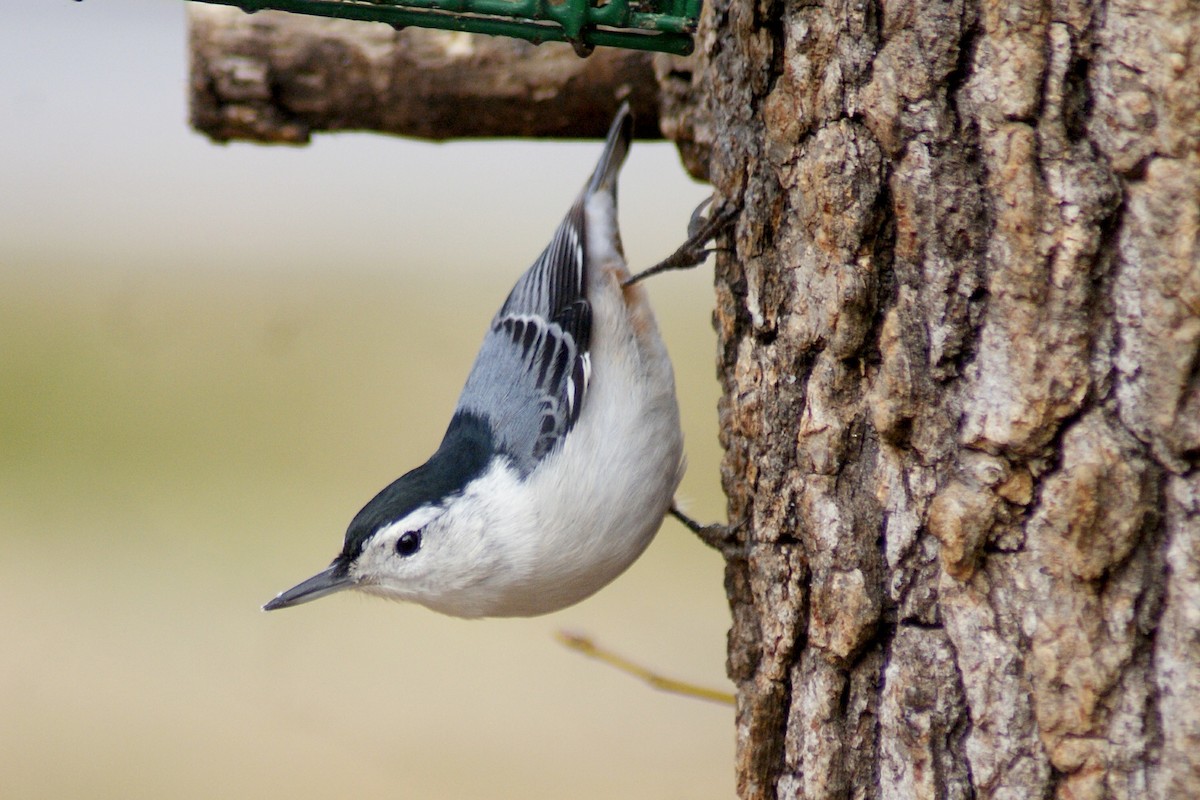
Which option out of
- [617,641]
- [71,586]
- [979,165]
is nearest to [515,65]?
[979,165]

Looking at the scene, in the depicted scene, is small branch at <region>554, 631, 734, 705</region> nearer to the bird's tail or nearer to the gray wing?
Answer: the gray wing

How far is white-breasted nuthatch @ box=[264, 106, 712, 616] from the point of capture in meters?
1.97

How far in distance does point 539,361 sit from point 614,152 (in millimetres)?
575

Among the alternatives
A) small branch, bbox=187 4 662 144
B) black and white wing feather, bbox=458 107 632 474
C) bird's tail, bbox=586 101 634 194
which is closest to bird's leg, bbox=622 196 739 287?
black and white wing feather, bbox=458 107 632 474

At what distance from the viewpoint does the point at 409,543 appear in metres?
2.02

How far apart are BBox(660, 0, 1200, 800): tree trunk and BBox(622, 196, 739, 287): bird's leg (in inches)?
4.1

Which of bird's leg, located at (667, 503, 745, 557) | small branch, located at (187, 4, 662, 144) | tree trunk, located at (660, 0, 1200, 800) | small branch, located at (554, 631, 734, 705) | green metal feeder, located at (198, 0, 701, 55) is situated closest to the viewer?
tree trunk, located at (660, 0, 1200, 800)

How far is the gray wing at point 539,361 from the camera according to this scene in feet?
6.98

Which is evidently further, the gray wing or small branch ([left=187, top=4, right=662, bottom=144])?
small branch ([left=187, top=4, right=662, bottom=144])

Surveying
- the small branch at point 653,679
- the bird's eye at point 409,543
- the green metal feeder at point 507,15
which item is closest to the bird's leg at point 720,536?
the small branch at point 653,679

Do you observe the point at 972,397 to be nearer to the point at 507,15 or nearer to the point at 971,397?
the point at 971,397

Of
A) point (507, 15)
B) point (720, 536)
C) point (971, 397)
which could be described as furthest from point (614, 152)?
point (971, 397)

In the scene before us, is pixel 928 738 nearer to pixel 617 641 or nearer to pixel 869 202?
pixel 869 202

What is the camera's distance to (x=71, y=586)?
443cm
